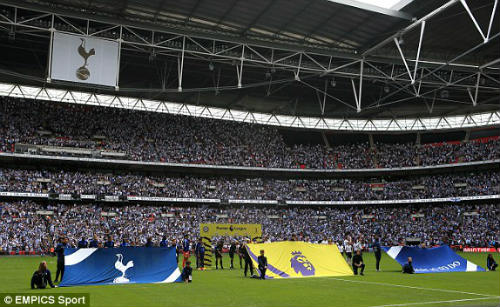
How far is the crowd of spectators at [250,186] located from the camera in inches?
1922

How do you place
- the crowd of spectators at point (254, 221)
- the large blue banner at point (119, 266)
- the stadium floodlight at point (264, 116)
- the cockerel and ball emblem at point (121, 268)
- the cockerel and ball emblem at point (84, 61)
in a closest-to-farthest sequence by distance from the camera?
the large blue banner at point (119, 266), the cockerel and ball emblem at point (121, 268), the cockerel and ball emblem at point (84, 61), the crowd of spectators at point (254, 221), the stadium floodlight at point (264, 116)

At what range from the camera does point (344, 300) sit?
14195 millimetres

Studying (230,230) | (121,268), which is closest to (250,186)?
(230,230)

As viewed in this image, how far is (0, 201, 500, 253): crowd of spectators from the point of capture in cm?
4388

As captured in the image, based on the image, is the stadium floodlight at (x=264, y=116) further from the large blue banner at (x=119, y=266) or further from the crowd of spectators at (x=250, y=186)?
the large blue banner at (x=119, y=266)

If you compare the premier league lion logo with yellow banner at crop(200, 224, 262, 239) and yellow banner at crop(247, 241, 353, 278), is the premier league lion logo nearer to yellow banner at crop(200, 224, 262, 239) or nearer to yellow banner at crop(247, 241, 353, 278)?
yellow banner at crop(247, 241, 353, 278)

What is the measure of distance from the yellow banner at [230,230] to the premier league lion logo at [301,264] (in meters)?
22.1

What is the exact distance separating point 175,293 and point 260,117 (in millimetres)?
49748

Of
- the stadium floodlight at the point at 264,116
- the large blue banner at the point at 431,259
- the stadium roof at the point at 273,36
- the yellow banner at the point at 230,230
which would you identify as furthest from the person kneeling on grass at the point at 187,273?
the stadium floodlight at the point at 264,116

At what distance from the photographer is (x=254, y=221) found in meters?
55.0

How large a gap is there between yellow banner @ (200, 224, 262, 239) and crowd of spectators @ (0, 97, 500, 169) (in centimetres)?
1193

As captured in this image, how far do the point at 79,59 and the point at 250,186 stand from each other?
31.2 metres

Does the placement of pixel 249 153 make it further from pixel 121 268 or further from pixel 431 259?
pixel 121 268

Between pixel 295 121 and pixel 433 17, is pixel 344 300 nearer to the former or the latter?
pixel 433 17
